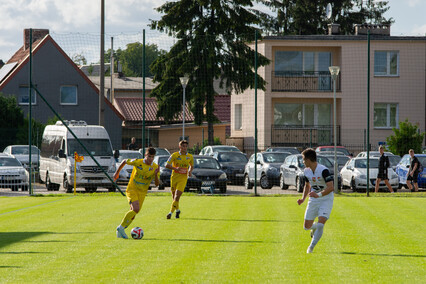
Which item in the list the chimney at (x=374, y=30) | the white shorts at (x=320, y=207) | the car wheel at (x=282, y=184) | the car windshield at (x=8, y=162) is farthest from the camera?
the chimney at (x=374, y=30)

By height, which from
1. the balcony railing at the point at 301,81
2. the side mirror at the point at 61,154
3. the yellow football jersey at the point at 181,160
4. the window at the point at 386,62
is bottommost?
the side mirror at the point at 61,154

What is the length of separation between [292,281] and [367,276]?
3.46 feet

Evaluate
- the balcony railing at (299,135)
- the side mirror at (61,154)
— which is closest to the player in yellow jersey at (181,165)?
the side mirror at (61,154)

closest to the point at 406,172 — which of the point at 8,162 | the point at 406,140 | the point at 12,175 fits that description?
the point at 406,140

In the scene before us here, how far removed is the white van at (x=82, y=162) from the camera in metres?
27.0

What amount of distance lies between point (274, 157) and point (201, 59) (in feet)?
18.2

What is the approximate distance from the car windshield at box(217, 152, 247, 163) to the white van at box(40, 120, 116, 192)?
20.9 ft

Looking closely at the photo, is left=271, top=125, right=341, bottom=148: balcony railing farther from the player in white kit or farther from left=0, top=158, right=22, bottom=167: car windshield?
the player in white kit

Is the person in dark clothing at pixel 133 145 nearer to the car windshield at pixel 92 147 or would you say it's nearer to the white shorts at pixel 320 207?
the car windshield at pixel 92 147

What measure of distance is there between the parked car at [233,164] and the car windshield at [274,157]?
1024 millimetres

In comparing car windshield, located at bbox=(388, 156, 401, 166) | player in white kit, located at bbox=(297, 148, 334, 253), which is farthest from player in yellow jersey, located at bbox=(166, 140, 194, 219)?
car windshield, located at bbox=(388, 156, 401, 166)

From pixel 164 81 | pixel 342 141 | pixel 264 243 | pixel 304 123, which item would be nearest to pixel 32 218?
pixel 264 243

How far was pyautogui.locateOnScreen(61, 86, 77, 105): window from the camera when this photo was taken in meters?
46.9

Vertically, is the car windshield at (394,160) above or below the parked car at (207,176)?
above
